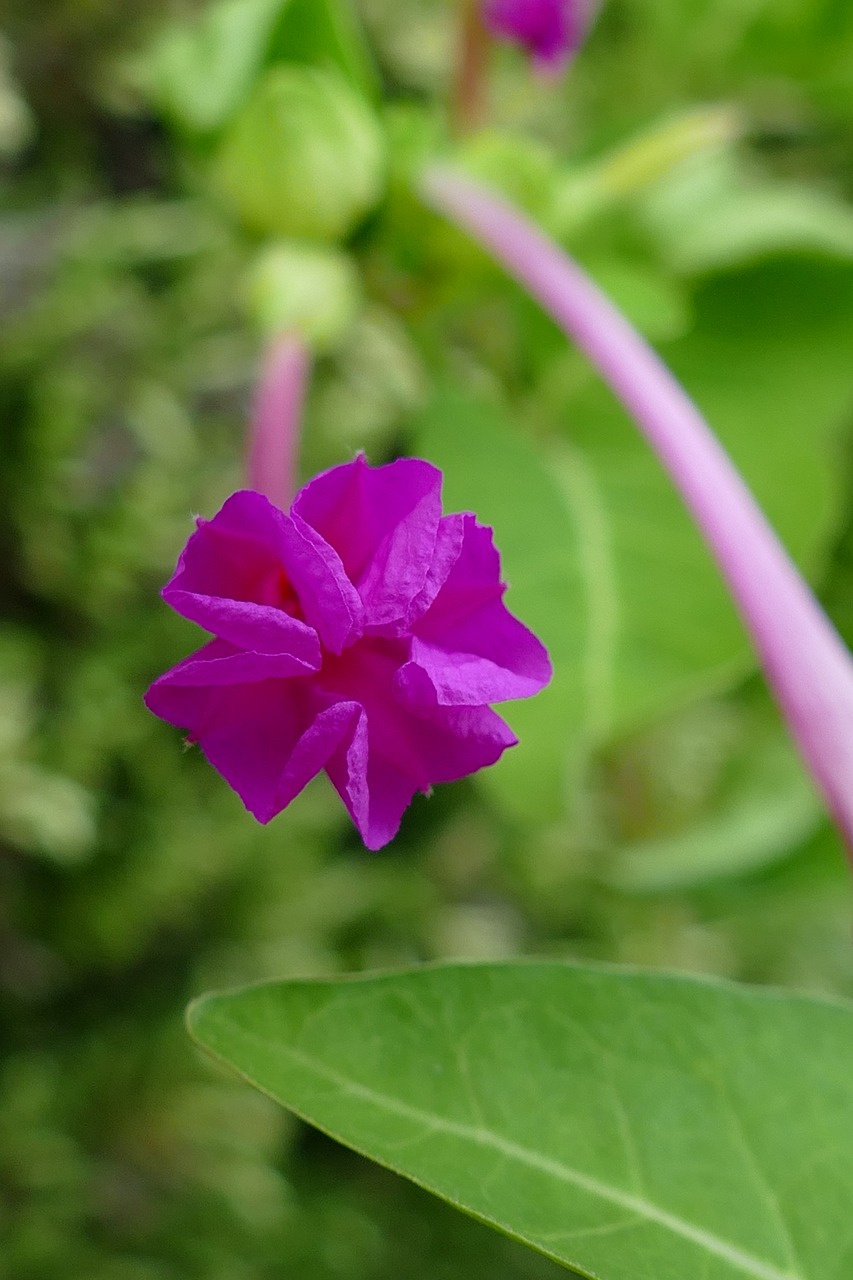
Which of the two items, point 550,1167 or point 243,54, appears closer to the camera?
point 550,1167

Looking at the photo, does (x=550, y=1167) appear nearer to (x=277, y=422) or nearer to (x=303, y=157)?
(x=277, y=422)

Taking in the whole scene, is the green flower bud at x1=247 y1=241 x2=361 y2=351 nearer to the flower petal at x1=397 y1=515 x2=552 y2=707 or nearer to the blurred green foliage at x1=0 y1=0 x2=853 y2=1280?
the blurred green foliage at x1=0 y1=0 x2=853 y2=1280

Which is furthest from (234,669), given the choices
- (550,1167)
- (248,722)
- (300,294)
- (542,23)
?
(542,23)

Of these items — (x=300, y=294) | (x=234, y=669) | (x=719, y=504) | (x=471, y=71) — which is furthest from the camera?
(x=471, y=71)

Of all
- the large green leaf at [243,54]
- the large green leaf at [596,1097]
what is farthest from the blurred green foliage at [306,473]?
the large green leaf at [596,1097]

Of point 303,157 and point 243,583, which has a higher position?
point 303,157

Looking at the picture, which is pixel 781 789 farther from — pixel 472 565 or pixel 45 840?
pixel 472 565
